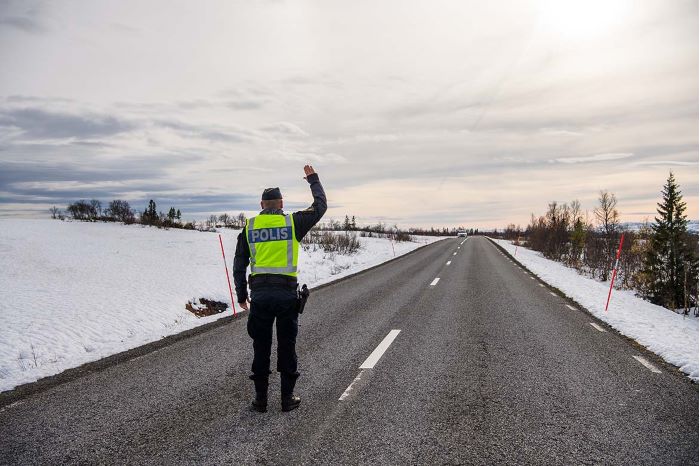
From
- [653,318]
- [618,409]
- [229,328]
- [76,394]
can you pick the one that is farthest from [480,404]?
[653,318]

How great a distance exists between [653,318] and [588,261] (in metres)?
20.7

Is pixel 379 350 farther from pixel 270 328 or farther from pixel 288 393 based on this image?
pixel 270 328

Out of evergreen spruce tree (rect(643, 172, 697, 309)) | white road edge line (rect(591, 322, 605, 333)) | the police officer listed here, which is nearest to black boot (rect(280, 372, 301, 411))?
the police officer

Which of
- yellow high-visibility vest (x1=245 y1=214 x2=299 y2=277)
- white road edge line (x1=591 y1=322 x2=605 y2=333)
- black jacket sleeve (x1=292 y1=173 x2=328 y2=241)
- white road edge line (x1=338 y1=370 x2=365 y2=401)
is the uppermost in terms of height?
black jacket sleeve (x1=292 y1=173 x2=328 y2=241)

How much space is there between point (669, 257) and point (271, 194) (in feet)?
68.9

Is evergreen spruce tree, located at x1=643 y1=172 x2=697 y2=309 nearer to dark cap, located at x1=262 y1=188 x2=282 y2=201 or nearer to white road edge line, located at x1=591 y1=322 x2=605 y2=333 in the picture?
white road edge line, located at x1=591 y1=322 x2=605 y2=333

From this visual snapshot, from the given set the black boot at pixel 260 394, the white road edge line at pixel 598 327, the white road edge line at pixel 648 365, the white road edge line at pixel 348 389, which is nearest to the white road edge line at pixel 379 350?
the white road edge line at pixel 348 389

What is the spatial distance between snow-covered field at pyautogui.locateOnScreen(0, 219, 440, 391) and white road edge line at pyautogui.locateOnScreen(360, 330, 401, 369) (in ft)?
12.5

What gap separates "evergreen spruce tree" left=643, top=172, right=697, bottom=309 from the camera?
1689 centimetres

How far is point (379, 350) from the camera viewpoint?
5781 mm

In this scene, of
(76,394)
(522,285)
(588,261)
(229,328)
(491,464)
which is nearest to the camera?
(491,464)

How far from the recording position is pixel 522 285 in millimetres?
13102

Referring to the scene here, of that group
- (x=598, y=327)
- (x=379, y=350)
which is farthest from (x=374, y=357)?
(x=598, y=327)

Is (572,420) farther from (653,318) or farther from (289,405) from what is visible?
(653,318)
